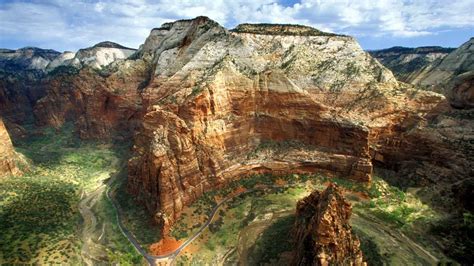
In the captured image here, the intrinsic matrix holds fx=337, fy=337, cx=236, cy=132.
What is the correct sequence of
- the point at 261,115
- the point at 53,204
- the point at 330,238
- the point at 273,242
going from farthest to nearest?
the point at 261,115, the point at 53,204, the point at 273,242, the point at 330,238

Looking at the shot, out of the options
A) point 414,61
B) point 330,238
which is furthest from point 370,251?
point 414,61

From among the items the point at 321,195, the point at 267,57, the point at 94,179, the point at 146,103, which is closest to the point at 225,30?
the point at 267,57

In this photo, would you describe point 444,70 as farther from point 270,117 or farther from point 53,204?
point 53,204

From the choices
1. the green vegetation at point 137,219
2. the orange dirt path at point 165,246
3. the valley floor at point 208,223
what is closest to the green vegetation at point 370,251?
the valley floor at point 208,223

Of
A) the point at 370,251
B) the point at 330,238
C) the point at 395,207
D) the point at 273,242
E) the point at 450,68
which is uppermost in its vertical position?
the point at 450,68

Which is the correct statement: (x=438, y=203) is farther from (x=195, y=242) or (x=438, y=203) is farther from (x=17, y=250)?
(x=17, y=250)

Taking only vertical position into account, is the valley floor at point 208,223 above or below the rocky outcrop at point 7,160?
below

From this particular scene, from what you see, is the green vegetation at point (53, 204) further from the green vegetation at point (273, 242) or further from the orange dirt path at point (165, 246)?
the green vegetation at point (273, 242)
